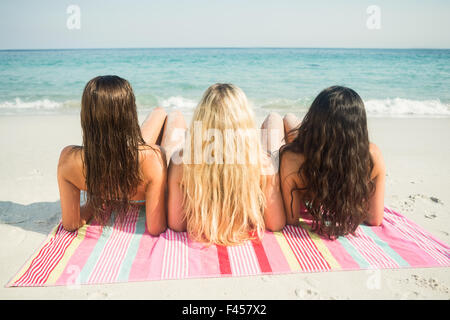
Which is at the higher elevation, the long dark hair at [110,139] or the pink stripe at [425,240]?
the long dark hair at [110,139]

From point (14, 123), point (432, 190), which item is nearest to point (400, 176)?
point (432, 190)

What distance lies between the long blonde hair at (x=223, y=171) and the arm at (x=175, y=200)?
6 centimetres

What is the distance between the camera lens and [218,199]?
2.58 m

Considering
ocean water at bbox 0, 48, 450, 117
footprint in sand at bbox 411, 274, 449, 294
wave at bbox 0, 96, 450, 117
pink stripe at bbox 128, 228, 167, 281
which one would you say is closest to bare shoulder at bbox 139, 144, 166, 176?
pink stripe at bbox 128, 228, 167, 281

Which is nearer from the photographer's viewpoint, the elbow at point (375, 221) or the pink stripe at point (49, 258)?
the pink stripe at point (49, 258)

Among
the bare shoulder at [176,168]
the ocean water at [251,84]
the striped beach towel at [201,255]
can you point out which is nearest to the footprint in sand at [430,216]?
the striped beach towel at [201,255]

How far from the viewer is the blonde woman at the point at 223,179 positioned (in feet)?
7.62

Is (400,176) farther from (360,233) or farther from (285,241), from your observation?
(285,241)

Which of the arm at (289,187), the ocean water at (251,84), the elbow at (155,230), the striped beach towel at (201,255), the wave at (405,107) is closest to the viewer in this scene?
the striped beach towel at (201,255)

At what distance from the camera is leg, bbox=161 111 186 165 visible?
367 cm

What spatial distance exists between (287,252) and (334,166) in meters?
0.83

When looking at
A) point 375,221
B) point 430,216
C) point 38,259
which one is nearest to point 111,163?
point 38,259

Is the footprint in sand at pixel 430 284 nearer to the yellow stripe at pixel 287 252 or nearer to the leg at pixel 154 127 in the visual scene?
the yellow stripe at pixel 287 252
